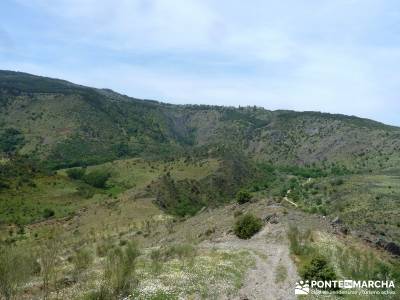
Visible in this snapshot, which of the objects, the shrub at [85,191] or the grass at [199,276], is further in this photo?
the shrub at [85,191]

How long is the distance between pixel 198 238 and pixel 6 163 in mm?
85901

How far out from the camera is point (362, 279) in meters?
32.0

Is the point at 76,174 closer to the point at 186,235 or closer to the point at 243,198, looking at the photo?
the point at 243,198

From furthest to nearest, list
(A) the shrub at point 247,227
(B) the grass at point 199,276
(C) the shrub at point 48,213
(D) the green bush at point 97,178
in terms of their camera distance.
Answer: (D) the green bush at point 97,178 → (C) the shrub at point 48,213 → (A) the shrub at point 247,227 → (B) the grass at point 199,276

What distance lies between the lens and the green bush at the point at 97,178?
13570 cm

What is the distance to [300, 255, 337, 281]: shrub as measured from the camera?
1211 inches

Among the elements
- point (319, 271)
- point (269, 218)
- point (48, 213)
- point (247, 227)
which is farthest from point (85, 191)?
point (319, 271)

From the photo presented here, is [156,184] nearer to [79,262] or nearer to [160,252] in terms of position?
[160,252]

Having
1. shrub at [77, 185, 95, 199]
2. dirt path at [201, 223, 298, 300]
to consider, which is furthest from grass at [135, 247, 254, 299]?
shrub at [77, 185, 95, 199]

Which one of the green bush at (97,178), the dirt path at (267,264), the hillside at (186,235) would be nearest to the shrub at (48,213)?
the hillside at (186,235)

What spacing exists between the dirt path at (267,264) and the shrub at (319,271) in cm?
105

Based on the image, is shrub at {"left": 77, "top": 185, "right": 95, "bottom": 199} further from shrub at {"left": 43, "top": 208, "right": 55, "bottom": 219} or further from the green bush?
shrub at {"left": 43, "top": 208, "right": 55, "bottom": 219}

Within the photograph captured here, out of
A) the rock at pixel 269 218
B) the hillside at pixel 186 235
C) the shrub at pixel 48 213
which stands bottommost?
the shrub at pixel 48 213

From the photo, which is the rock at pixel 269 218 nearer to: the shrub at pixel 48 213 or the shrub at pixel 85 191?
the shrub at pixel 48 213
